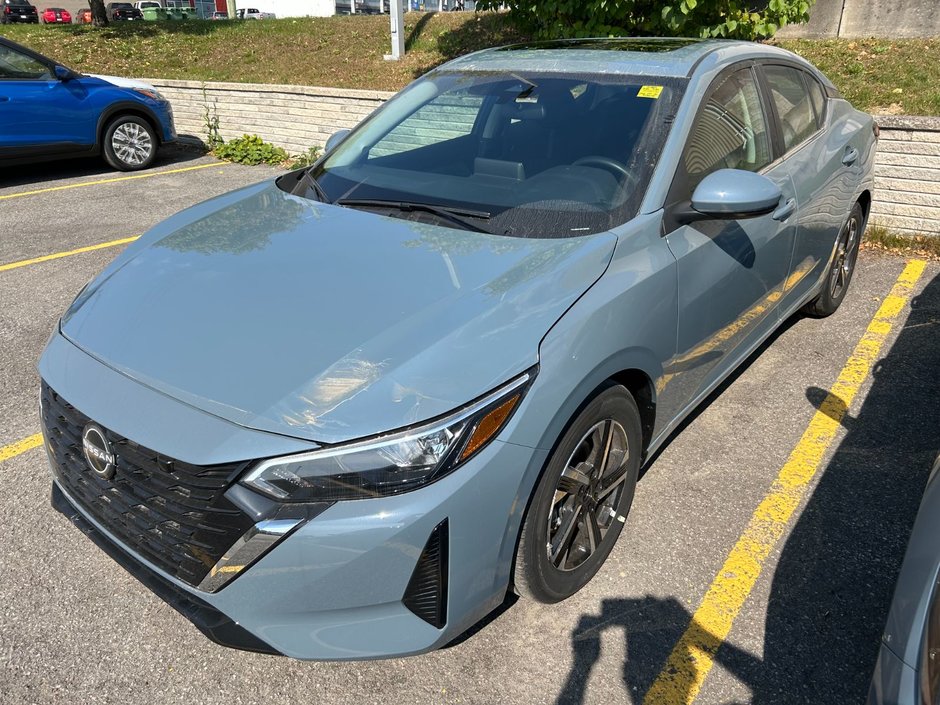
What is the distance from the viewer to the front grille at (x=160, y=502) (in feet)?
6.44

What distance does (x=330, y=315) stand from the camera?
2346 mm

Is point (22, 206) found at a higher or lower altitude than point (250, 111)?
lower

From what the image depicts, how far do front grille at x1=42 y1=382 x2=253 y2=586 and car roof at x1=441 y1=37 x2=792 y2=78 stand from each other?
7.95 feet

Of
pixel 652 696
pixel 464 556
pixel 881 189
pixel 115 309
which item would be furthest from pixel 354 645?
pixel 881 189

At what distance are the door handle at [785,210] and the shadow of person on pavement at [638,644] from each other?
1830 mm

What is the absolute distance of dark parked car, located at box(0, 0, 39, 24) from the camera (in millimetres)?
39375

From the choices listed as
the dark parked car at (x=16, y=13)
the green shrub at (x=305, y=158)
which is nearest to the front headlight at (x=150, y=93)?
the green shrub at (x=305, y=158)

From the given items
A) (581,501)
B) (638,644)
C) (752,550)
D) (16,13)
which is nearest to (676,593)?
(638,644)

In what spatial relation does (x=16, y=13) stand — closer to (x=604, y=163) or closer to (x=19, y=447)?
(x=19, y=447)

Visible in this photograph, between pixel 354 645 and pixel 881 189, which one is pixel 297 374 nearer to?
pixel 354 645

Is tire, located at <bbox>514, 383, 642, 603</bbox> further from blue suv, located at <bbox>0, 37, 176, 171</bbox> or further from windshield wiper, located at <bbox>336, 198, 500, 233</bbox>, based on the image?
blue suv, located at <bbox>0, 37, 176, 171</bbox>

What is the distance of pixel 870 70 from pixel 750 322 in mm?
7887

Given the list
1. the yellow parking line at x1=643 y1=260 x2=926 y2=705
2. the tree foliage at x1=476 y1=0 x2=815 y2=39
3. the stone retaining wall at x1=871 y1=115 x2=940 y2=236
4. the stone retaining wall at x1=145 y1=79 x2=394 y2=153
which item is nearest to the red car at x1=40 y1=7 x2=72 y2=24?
the stone retaining wall at x1=145 y1=79 x2=394 y2=153

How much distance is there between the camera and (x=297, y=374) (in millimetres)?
2109
